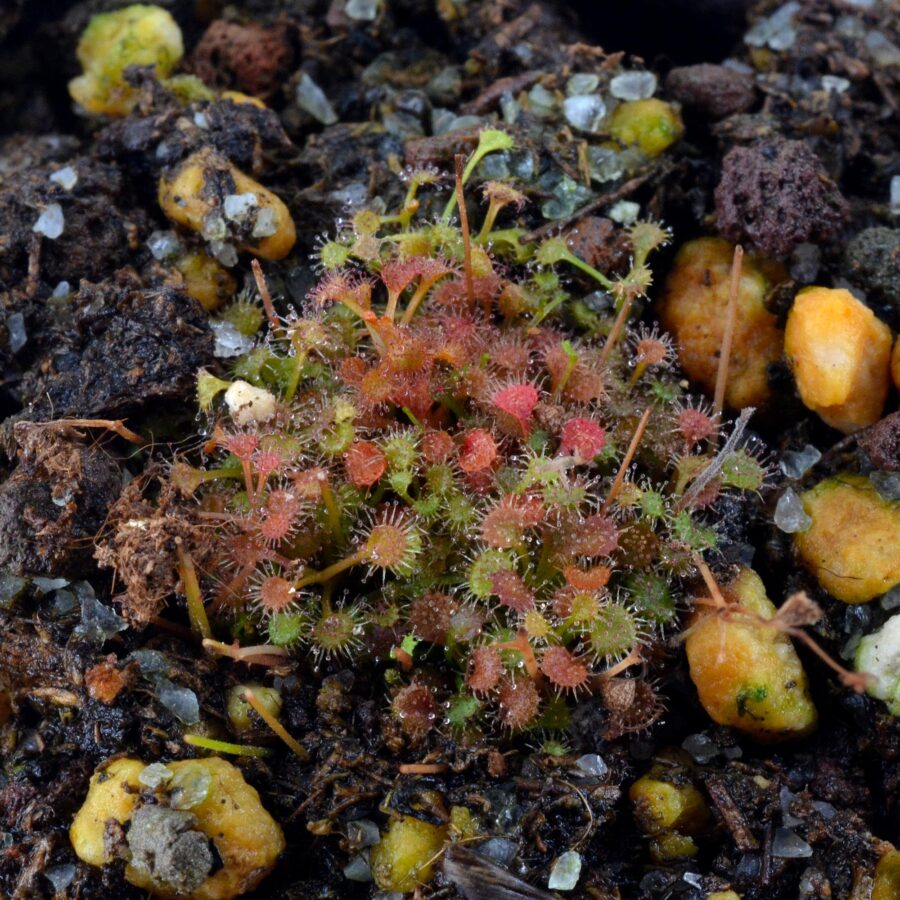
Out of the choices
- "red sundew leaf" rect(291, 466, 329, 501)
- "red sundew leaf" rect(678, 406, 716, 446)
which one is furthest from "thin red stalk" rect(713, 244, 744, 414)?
"red sundew leaf" rect(291, 466, 329, 501)

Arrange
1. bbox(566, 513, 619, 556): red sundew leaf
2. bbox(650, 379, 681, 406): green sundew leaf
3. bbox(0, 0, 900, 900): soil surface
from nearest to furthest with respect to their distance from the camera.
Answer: bbox(0, 0, 900, 900): soil surface, bbox(566, 513, 619, 556): red sundew leaf, bbox(650, 379, 681, 406): green sundew leaf

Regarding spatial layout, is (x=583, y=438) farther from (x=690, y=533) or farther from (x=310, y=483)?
(x=310, y=483)

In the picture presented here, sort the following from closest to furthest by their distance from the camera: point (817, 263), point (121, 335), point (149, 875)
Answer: point (149, 875)
point (121, 335)
point (817, 263)

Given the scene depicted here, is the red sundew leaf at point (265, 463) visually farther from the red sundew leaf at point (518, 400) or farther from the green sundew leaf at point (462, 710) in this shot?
the green sundew leaf at point (462, 710)

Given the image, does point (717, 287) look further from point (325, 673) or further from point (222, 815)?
point (222, 815)

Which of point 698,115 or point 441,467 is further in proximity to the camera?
point 698,115

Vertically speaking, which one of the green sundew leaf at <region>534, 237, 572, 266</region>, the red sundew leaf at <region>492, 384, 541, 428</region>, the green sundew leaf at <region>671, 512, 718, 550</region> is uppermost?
the green sundew leaf at <region>534, 237, 572, 266</region>

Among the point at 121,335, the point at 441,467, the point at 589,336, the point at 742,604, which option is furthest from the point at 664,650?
the point at 121,335

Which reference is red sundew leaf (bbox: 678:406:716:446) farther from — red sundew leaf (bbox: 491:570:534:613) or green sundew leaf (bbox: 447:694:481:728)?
green sundew leaf (bbox: 447:694:481:728)
